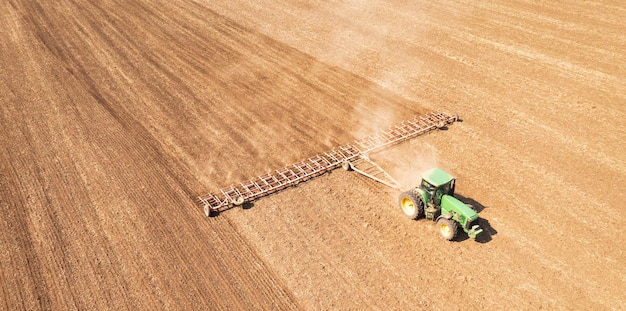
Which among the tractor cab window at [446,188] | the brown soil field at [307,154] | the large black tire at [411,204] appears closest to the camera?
the brown soil field at [307,154]

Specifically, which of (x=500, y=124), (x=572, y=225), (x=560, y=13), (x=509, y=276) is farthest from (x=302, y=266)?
(x=560, y=13)

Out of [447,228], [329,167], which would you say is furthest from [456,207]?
[329,167]

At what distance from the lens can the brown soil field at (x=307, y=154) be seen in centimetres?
1339

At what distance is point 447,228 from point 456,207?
0.81 m

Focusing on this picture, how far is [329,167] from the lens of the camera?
17.7m

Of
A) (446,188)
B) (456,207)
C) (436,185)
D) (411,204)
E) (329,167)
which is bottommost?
(329,167)

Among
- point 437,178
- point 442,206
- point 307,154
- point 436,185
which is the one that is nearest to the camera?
point 436,185

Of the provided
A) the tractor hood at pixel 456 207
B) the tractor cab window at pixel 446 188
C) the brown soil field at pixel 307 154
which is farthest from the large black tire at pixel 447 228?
the tractor cab window at pixel 446 188

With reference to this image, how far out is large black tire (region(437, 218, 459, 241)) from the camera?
1405 cm

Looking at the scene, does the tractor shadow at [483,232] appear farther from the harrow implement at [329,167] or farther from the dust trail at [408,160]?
the harrow implement at [329,167]

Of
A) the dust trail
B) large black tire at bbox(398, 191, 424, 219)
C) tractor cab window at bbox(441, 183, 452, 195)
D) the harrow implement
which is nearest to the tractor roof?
tractor cab window at bbox(441, 183, 452, 195)

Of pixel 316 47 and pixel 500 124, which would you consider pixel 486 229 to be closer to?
pixel 500 124

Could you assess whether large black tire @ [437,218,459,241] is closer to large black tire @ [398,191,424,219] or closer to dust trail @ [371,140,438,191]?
large black tire @ [398,191,424,219]

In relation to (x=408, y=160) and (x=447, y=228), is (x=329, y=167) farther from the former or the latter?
(x=447, y=228)
